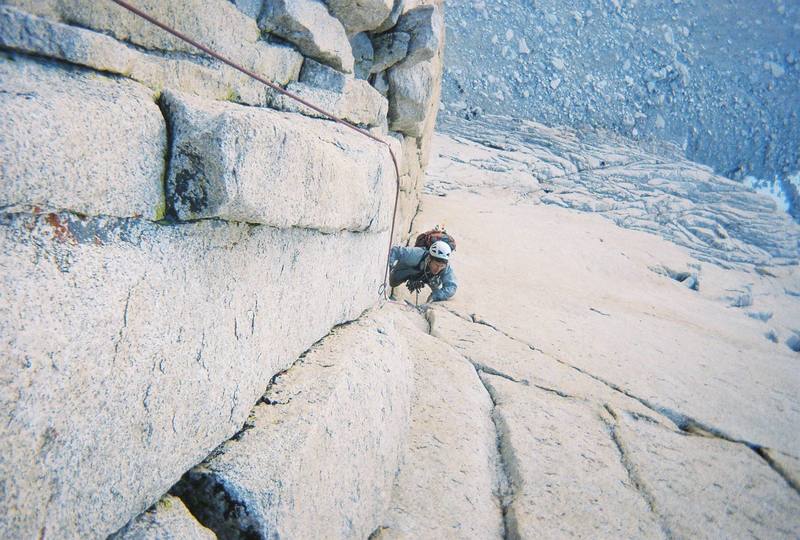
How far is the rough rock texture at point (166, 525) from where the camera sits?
129 centimetres

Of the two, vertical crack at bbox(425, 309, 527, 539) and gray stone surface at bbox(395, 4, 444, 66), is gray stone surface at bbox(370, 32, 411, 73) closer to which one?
gray stone surface at bbox(395, 4, 444, 66)

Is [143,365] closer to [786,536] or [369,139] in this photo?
[369,139]

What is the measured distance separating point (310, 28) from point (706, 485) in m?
3.80

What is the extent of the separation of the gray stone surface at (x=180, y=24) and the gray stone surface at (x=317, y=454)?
58.6 inches

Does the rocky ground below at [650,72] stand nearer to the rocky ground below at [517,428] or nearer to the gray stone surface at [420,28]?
the gray stone surface at [420,28]

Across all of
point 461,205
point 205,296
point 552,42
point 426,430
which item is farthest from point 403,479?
point 552,42

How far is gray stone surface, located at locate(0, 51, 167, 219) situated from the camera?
1015mm

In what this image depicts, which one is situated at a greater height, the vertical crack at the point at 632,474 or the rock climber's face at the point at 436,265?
the rock climber's face at the point at 436,265

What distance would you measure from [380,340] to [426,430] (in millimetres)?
608

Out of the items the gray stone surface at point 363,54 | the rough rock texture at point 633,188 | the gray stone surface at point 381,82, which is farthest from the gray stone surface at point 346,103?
the rough rock texture at point 633,188

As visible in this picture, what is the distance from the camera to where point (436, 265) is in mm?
4918

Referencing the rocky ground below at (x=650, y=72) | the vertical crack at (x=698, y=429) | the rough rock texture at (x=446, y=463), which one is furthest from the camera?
the rocky ground below at (x=650, y=72)

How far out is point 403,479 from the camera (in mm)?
2279

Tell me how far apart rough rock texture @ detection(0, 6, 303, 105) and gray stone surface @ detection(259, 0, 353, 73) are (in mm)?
150
